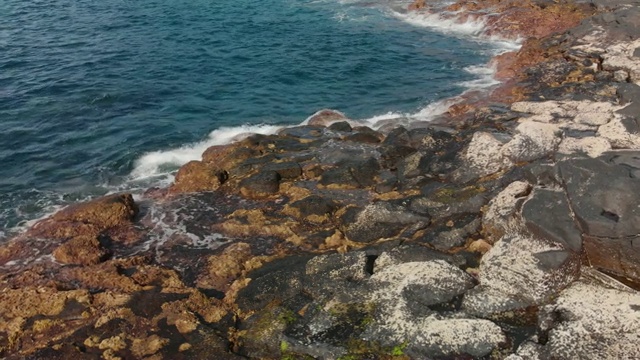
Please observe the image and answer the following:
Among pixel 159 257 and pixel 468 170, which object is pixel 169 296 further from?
pixel 468 170

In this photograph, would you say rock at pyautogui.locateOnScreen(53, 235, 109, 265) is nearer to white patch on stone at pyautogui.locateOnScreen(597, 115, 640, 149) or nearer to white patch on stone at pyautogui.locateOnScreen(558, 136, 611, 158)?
white patch on stone at pyautogui.locateOnScreen(558, 136, 611, 158)

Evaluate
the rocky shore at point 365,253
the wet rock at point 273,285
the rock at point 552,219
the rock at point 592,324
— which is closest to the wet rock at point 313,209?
the rocky shore at point 365,253

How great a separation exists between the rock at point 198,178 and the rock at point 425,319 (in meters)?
12.1

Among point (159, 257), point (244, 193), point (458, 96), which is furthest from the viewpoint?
point (458, 96)

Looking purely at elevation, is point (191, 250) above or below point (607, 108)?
below

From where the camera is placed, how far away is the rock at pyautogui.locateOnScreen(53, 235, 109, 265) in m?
20.0

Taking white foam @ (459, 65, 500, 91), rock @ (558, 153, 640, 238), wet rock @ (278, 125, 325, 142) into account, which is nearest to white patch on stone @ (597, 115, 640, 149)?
rock @ (558, 153, 640, 238)

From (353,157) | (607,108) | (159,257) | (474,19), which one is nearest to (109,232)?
(159,257)

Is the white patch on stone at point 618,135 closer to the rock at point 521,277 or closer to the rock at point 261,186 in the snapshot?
the rock at point 521,277

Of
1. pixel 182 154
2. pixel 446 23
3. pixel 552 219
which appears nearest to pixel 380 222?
pixel 552 219

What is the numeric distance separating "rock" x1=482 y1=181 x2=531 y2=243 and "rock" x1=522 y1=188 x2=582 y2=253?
72 cm

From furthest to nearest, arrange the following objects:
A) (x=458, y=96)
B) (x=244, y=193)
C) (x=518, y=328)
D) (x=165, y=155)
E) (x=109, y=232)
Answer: (x=458, y=96) → (x=165, y=155) → (x=244, y=193) → (x=109, y=232) → (x=518, y=328)

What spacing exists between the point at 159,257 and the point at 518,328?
13.2 m

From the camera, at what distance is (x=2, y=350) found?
51.2ft
